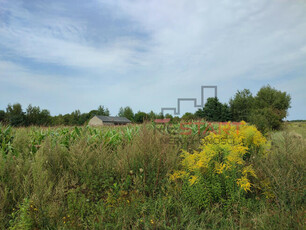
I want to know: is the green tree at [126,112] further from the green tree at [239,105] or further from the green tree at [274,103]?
the green tree at [274,103]

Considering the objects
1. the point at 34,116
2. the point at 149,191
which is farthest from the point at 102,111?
the point at 149,191

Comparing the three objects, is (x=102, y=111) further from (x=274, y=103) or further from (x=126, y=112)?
(x=274, y=103)

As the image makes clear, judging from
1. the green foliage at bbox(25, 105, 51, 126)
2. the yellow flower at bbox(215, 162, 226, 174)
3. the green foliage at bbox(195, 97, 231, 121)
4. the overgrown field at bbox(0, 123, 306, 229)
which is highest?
the green foliage at bbox(195, 97, 231, 121)

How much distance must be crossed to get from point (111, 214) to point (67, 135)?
3.07 m

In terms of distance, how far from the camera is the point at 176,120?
27.5 ft

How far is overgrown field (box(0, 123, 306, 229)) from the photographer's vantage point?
3.08m

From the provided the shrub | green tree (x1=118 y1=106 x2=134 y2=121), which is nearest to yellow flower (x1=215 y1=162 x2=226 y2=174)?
the shrub

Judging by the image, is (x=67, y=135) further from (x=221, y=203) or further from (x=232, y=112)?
(x=232, y=112)

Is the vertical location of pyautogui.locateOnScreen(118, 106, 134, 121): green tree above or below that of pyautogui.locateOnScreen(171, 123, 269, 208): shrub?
above

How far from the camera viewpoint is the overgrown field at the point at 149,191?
10.1 ft

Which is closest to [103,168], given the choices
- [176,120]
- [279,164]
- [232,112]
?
[279,164]

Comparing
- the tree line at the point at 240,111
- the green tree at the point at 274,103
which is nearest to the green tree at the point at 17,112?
the tree line at the point at 240,111

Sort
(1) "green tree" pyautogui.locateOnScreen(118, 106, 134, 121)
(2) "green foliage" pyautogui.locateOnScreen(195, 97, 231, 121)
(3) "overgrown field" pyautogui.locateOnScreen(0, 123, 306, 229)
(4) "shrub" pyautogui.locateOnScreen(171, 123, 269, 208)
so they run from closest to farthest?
(3) "overgrown field" pyautogui.locateOnScreen(0, 123, 306, 229), (4) "shrub" pyautogui.locateOnScreen(171, 123, 269, 208), (2) "green foliage" pyautogui.locateOnScreen(195, 97, 231, 121), (1) "green tree" pyautogui.locateOnScreen(118, 106, 134, 121)

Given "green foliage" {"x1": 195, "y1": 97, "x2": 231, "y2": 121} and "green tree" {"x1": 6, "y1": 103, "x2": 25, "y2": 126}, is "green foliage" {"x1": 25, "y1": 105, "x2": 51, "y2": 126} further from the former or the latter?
"green foliage" {"x1": 195, "y1": 97, "x2": 231, "y2": 121}
